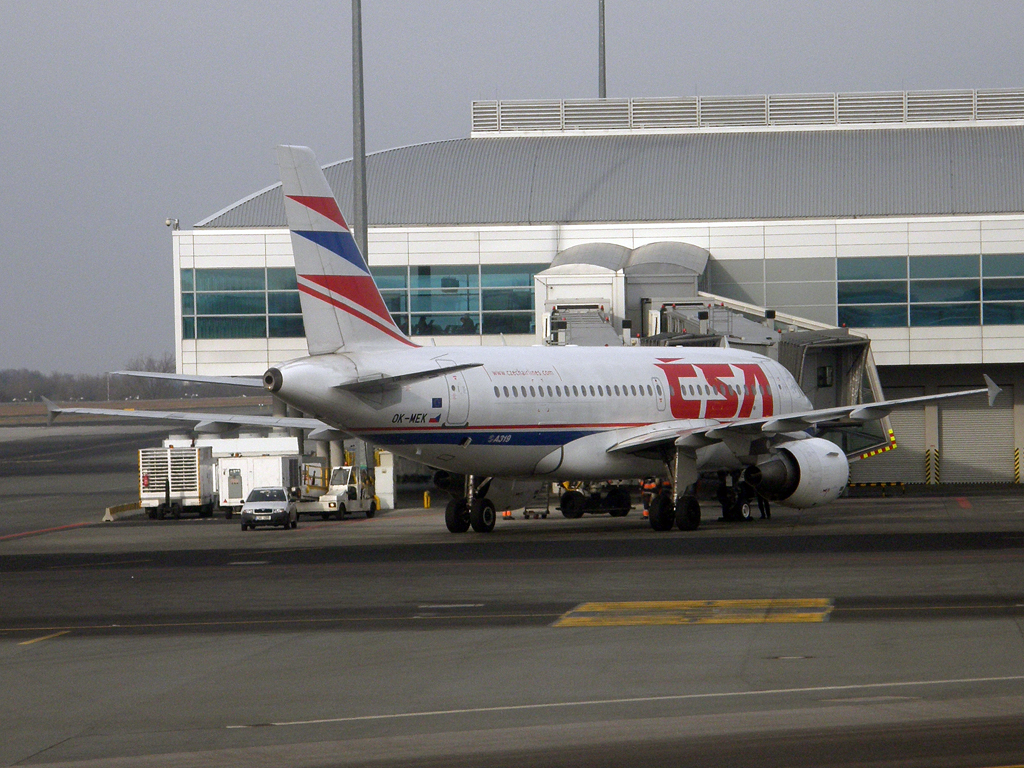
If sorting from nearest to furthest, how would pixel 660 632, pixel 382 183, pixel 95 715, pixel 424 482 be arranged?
pixel 95 715 < pixel 660 632 < pixel 424 482 < pixel 382 183

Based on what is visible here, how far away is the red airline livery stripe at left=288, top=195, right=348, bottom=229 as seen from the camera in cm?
2705

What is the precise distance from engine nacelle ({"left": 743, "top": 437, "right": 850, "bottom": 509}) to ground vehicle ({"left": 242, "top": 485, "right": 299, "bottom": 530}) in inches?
503

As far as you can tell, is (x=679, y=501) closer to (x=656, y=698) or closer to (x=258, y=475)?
(x=258, y=475)

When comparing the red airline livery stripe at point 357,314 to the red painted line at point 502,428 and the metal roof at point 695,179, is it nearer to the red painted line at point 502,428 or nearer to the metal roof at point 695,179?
the red painted line at point 502,428

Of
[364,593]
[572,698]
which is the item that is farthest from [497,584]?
[572,698]

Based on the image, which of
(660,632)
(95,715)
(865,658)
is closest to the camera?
(95,715)

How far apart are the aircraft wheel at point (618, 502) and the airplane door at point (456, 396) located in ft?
35.3

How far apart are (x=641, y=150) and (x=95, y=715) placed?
54242 mm

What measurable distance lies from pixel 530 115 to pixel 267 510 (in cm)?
3533

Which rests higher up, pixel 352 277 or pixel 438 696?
pixel 352 277

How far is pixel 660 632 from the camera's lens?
15.3 m

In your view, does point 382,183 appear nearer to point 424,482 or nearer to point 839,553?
point 424,482

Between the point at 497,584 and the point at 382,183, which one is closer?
the point at 497,584

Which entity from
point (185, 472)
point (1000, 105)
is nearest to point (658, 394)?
point (185, 472)
